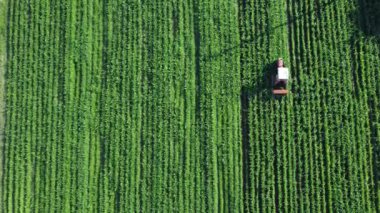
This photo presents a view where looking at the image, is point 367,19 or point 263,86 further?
point 367,19

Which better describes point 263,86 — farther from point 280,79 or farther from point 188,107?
point 188,107

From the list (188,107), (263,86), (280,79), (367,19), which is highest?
(367,19)

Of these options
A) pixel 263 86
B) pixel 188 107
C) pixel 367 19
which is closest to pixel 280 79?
pixel 263 86

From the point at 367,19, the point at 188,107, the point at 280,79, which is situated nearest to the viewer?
the point at 280,79

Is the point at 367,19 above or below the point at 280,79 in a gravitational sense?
above

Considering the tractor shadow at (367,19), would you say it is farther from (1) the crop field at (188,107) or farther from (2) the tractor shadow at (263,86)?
(2) the tractor shadow at (263,86)

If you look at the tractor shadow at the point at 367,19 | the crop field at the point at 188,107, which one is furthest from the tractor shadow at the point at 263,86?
the tractor shadow at the point at 367,19
